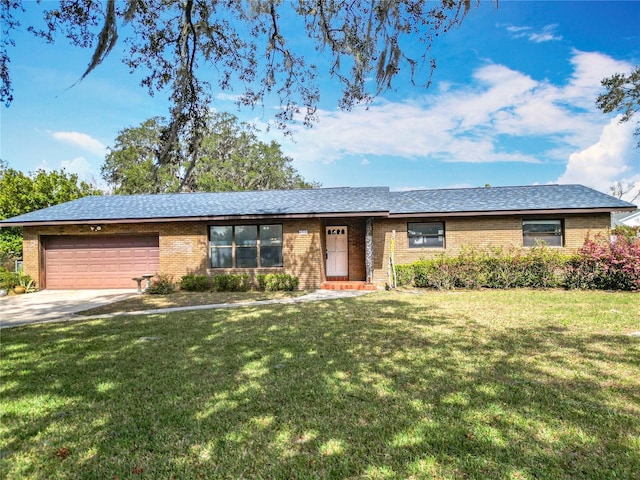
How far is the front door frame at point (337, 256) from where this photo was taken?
52.4 feet

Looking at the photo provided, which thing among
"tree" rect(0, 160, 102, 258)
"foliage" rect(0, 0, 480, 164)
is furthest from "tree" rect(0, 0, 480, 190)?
"tree" rect(0, 160, 102, 258)

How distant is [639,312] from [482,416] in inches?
288

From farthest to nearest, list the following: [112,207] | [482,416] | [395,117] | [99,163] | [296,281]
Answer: [99,163], [112,207], [296,281], [395,117], [482,416]

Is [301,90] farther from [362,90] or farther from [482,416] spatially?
[482,416]

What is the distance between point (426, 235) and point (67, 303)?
1303 centimetres

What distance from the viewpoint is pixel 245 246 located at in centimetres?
1452

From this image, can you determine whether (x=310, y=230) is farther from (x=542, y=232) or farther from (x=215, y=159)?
(x=215, y=159)

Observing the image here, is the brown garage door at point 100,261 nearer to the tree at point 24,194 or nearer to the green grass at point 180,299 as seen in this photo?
the green grass at point 180,299

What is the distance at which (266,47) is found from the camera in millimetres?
7488

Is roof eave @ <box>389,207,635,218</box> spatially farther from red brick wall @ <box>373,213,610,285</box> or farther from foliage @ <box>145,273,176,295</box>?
foliage @ <box>145,273,176,295</box>

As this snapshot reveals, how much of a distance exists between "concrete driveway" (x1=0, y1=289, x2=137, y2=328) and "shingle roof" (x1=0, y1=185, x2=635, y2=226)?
2.85 m

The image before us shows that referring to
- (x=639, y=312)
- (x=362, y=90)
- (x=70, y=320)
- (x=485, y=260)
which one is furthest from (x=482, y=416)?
(x=485, y=260)

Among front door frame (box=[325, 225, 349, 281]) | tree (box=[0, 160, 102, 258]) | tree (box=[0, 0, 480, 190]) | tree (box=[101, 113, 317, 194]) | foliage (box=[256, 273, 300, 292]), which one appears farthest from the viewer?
tree (box=[101, 113, 317, 194])

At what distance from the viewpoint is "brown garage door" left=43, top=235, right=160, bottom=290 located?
48.5 feet
